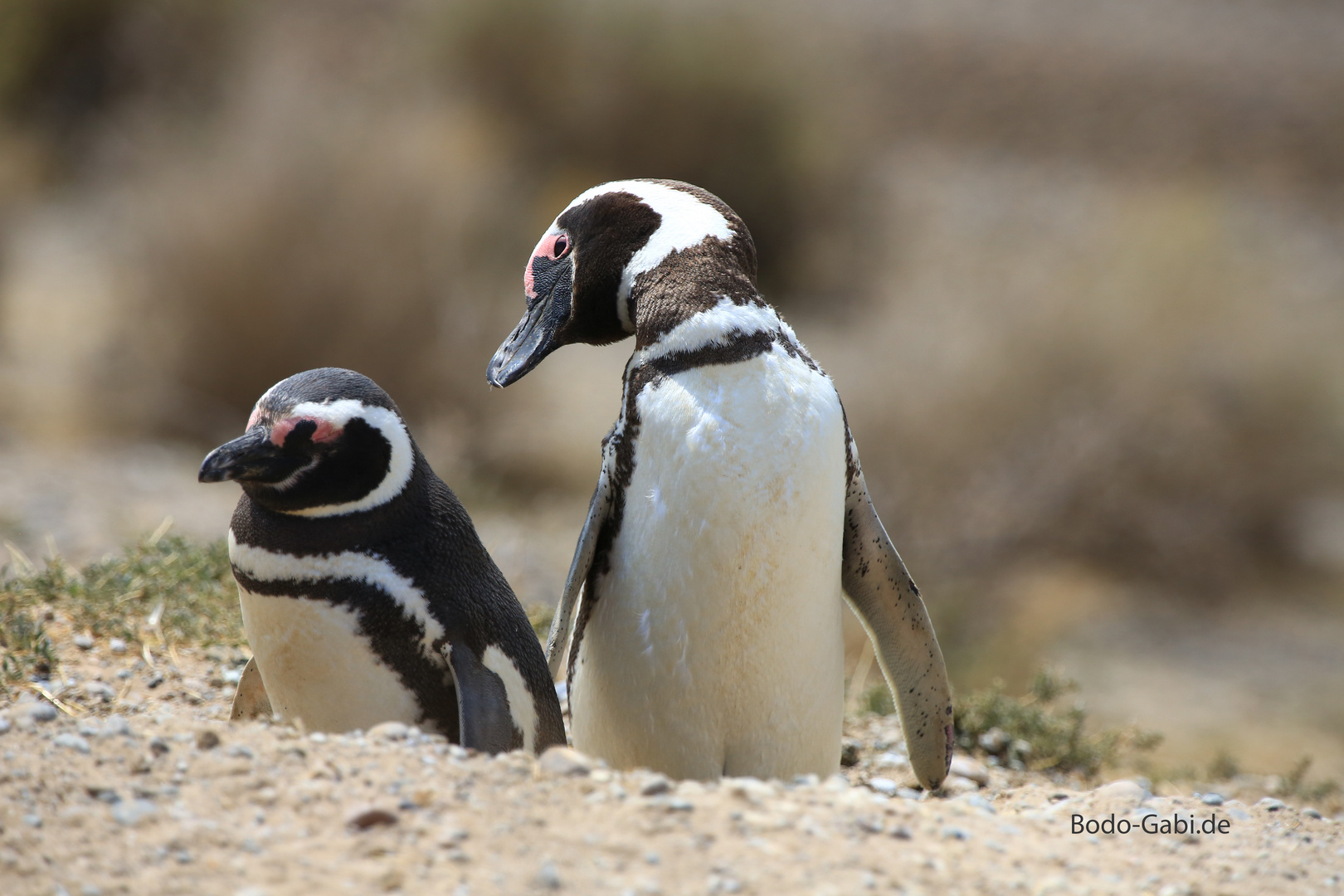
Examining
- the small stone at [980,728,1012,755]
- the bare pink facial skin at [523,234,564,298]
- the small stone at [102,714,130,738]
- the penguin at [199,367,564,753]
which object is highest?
the bare pink facial skin at [523,234,564,298]

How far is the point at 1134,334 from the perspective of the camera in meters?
8.89

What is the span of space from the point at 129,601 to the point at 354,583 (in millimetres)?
1680

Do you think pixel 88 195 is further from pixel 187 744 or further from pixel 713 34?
pixel 187 744

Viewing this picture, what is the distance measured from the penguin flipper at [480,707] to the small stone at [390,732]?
0.50 ft

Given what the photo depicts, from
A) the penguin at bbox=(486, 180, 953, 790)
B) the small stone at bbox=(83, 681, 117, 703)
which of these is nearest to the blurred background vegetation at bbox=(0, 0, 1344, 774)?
the small stone at bbox=(83, 681, 117, 703)

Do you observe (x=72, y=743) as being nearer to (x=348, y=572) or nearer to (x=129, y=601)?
(x=348, y=572)

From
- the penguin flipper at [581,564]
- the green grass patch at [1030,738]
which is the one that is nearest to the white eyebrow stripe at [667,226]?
the penguin flipper at [581,564]

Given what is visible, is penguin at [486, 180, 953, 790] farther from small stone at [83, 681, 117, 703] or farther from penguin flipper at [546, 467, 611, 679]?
small stone at [83, 681, 117, 703]

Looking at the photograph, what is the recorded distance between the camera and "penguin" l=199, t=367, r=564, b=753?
93.1 inches

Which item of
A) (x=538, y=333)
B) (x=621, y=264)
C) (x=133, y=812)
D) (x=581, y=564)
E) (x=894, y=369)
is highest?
(x=894, y=369)

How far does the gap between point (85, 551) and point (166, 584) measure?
1.36 meters

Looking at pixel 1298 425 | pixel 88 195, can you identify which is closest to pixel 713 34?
pixel 88 195

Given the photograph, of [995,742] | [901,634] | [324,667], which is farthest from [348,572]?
[995,742]

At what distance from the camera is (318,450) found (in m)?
2.36
